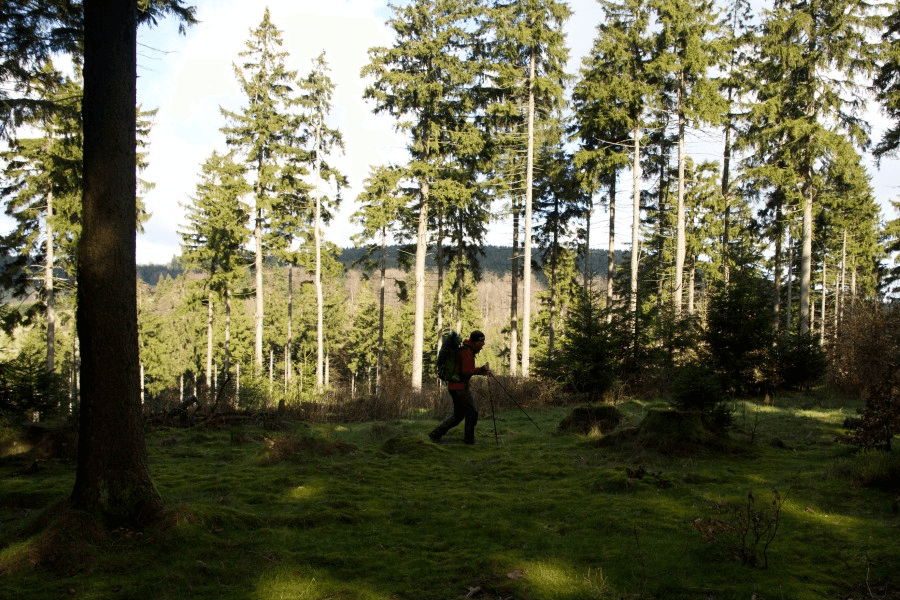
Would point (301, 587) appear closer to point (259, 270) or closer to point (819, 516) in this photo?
point (819, 516)

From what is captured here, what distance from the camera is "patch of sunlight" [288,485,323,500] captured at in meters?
6.59

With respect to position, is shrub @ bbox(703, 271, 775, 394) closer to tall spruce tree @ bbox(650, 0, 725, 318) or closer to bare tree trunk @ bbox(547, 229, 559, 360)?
tall spruce tree @ bbox(650, 0, 725, 318)

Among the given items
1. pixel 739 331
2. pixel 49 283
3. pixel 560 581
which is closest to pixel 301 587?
pixel 560 581

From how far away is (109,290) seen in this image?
5113 mm

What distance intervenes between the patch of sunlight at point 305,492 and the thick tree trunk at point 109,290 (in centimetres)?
174

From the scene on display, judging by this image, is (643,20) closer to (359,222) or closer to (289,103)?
(359,222)

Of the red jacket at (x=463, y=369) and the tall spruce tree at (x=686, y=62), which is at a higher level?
→ the tall spruce tree at (x=686, y=62)

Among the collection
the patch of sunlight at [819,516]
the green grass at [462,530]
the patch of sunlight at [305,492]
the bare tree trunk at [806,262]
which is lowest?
the patch of sunlight at [305,492]

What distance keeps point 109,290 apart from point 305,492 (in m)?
3.24

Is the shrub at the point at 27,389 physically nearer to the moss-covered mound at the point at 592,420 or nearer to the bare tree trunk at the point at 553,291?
the moss-covered mound at the point at 592,420

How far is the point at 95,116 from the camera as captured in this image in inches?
207

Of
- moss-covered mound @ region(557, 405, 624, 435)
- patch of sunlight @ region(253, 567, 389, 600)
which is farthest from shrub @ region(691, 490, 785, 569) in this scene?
moss-covered mound @ region(557, 405, 624, 435)

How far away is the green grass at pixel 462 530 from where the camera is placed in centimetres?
417

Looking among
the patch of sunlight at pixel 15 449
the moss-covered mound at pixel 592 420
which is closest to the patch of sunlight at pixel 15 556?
the patch of sunlight at pixel 15 449
